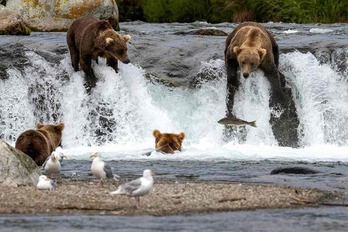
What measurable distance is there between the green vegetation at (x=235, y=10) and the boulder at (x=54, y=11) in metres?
9.06

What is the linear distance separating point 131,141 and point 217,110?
1.90m

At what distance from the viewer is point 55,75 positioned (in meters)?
21.7

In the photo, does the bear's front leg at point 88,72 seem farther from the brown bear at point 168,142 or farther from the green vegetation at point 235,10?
the green vegetation at point 235,10

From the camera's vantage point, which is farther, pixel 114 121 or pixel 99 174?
pixel 114 121

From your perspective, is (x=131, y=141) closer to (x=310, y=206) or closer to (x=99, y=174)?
(x=99, y=174)

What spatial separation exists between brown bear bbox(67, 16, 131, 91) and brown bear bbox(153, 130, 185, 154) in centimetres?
244

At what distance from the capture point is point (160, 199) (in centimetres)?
1254

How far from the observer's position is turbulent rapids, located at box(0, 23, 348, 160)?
67.6ft

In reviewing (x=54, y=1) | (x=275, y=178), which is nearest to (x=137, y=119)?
(x=275, y=178)

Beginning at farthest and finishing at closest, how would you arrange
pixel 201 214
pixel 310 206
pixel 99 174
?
pixel 99 174, pixel 310 206, pixel 201 214

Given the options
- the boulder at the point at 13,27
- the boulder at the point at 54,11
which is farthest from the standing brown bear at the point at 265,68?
the boulder at the point at 54,11

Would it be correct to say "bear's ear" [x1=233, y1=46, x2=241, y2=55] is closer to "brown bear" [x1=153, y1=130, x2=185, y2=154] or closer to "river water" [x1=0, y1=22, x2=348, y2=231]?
"river water" [x1=0, y1=22, x2=348, y2=231]

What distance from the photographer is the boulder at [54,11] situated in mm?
28109

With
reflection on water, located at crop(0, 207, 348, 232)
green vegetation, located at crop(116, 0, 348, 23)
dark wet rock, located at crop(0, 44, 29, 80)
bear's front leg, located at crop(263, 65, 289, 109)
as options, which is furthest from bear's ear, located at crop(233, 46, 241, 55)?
green vegetation, located at crop(116, 0, 348, 23)
